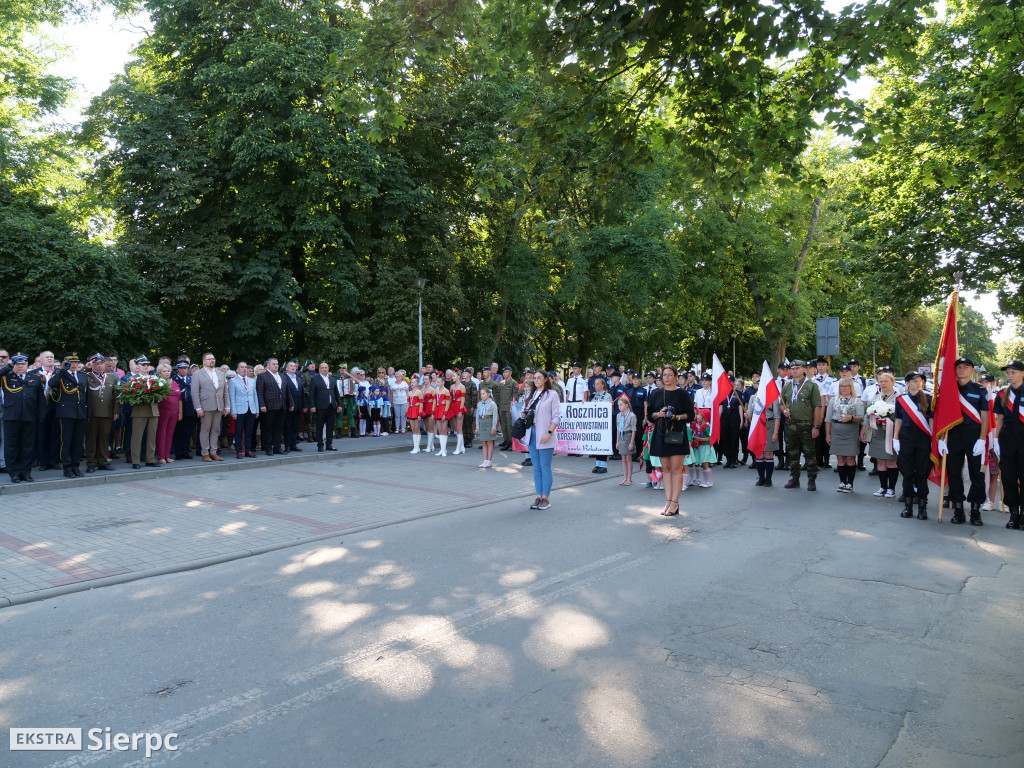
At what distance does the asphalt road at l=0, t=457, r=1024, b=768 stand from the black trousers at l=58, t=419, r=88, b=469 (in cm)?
689

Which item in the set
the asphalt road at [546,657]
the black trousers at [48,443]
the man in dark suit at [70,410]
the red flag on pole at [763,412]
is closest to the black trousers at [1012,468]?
the asphalt road at [546,657]

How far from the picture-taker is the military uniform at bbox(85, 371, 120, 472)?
1274 centimetres

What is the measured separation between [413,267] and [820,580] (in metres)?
21.4

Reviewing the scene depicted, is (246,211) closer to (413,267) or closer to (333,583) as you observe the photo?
(413,267)

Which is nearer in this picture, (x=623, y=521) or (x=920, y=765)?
(x=920, y=765)

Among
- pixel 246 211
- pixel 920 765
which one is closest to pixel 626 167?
pixel 920 765

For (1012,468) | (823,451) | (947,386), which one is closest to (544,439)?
(947,386)

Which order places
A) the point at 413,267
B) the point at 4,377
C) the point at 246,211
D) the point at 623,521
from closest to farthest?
the point at 623,521, the point at 4,377, the point at 246,211, the point at 413,267

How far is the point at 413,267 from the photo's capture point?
84.9 feet

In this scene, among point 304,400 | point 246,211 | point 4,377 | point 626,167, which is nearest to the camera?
point 626,167

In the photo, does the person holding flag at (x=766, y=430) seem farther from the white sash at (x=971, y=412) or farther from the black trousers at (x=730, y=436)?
the white sash at (x=971, y=412)

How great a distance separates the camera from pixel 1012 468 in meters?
9.15

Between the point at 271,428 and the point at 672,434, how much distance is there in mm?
9738

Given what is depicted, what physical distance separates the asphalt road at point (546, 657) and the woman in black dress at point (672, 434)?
1716mm
